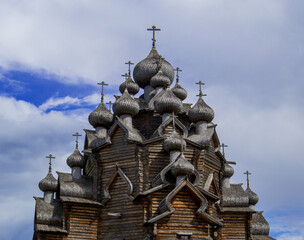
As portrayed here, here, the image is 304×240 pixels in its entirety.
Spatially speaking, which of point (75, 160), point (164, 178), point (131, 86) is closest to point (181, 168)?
point (164, 178)

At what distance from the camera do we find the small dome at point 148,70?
30531 millimetres

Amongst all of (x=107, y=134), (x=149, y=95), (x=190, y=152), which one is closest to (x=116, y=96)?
(x=149, y=95)

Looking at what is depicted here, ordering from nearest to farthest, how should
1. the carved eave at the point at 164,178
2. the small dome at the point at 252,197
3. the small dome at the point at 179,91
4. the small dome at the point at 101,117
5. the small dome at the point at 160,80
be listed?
the carved eave at the point at 164,178, the small dome at the point at 101,117, the small dome at the point at 160,80, the small dome at the point at 179,91, the small dome at the point at 252,197

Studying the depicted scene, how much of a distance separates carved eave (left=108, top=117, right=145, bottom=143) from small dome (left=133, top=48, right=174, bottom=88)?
4883 millimetres

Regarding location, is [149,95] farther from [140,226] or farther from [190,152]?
Result: [140,226]

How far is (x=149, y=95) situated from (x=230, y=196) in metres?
7.01

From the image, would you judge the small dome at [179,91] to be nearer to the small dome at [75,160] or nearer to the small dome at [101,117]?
the small dome at [101,117]

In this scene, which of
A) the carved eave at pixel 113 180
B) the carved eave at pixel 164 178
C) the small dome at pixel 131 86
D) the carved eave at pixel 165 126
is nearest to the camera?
the carved eave at pixel 164 178

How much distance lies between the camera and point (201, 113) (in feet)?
89.6

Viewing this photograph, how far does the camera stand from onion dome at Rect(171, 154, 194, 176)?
2309cm

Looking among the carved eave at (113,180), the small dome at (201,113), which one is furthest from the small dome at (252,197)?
the carved eave at (113,180)

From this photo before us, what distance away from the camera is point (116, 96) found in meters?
30.2

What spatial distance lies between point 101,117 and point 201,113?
5274mm

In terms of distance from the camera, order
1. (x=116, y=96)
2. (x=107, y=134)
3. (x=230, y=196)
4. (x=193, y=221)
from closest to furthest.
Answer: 1. (x=193, y=221)
2. (x=107, y=134)
3. (x=230, y=196)
4. (x=116, y=96)
